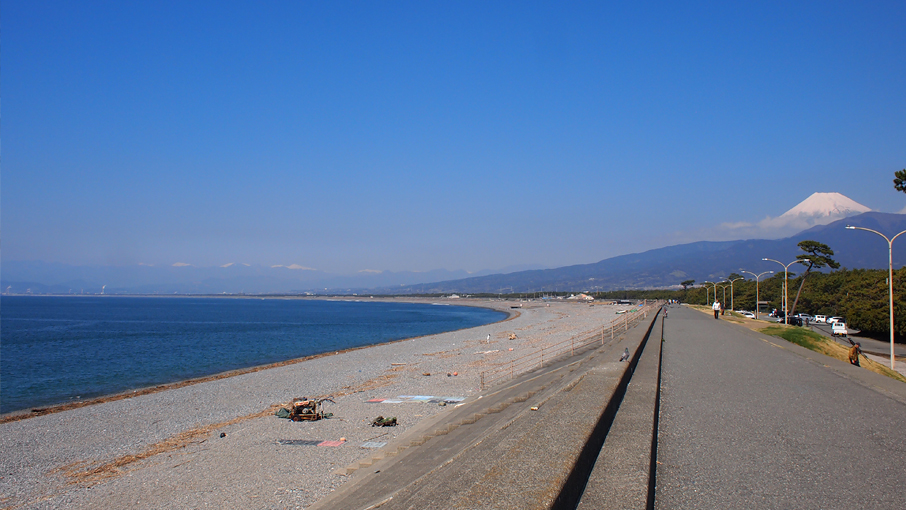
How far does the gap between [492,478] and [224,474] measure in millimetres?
7517

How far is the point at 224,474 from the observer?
9.55m

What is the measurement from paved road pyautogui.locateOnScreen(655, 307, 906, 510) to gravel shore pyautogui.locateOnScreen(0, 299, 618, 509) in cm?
546

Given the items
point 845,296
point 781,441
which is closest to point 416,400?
point 781,441

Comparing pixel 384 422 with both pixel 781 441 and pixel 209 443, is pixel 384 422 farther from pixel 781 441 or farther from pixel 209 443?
pixel 781 441

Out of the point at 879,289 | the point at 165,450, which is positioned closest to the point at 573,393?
the point at 165,450

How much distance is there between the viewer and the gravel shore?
28.9 ft

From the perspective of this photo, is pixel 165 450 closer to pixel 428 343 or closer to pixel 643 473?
pixel 643 473

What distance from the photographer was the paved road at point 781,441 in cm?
486

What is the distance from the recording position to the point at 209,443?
12.1m

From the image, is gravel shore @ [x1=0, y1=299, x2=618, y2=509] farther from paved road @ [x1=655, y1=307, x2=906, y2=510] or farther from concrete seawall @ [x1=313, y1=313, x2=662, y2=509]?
paved road @ [x1=655, y1=307, x2=906, y2=510]

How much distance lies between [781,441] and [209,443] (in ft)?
37.5

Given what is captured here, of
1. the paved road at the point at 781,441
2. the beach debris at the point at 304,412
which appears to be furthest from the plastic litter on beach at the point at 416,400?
the paved road at the point at 781,441

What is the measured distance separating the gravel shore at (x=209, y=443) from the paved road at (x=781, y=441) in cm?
546

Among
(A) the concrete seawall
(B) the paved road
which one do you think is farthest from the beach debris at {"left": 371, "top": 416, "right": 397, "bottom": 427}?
(B) the paved road
